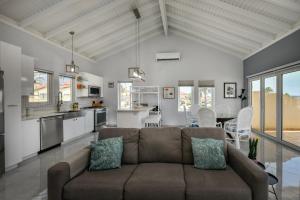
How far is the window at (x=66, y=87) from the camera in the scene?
6289 millimetres

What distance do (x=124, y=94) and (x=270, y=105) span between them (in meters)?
5.69

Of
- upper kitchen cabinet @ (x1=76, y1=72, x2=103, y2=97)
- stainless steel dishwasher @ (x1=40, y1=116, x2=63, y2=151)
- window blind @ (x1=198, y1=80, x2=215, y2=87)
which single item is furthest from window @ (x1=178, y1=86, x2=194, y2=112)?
stainless steel dishwasher @ (x1=40, y1=116, x2=63, y2=151)

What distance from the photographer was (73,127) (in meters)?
5.63

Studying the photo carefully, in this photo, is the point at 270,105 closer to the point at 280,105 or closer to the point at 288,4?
the point at 280,105

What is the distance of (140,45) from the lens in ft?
27.8

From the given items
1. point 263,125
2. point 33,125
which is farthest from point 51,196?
point 263,125

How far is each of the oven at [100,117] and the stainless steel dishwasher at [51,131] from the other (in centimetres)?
227

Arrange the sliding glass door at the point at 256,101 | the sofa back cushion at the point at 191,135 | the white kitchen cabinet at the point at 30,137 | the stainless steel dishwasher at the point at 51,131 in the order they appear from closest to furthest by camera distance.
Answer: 1. the sofa back cushion at the point at 191,135
2. the white kitchen cabinet at the point at 30,137
3. the stainless steel dishwasher at the point at 51,131
4. the sliding glass door at the point at 256,101

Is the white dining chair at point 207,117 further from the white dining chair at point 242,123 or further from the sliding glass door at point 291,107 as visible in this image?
the sliding glass door at point 291,107

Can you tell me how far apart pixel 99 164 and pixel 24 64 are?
10.2ft

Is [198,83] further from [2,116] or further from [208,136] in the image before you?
[2,116]

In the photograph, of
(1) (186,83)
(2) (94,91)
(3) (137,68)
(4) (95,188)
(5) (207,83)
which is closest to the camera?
(4) (95,188)

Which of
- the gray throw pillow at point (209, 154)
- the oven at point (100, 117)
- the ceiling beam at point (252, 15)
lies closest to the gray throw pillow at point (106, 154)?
the gray throw pillow at point (209, 154)

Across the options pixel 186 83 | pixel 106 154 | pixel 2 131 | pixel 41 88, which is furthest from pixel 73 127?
pixel 186 83
